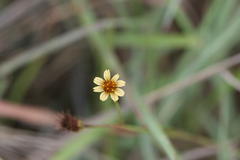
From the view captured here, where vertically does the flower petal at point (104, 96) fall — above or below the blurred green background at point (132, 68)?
below

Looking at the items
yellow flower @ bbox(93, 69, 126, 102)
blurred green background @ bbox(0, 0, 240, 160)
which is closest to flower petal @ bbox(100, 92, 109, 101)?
yellow flower @ bbox(93, 69, 126, 102)

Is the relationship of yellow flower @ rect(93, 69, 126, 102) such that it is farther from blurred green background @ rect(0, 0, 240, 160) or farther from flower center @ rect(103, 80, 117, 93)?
blurred green background @ rect(0, 0, 240, 160)

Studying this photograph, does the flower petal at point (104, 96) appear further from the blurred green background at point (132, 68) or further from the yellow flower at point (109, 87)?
the blurred green background at point (132, 68)

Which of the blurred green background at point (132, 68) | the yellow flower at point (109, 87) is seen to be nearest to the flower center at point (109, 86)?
the yellow flower at point (109, 87)

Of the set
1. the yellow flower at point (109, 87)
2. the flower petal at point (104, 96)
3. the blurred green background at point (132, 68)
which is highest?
the blurred green background at point (132, 68)

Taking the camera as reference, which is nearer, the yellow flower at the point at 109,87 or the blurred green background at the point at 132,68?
the yellow flower at the point at 109,87
